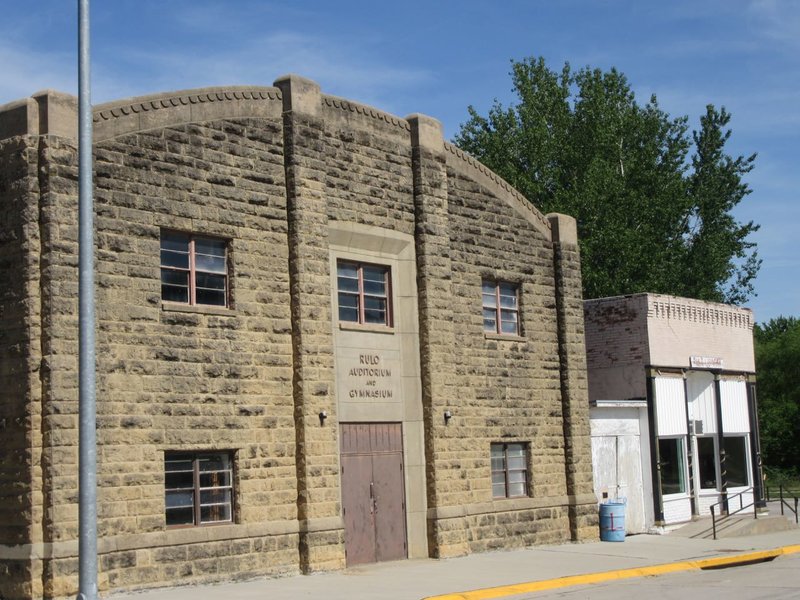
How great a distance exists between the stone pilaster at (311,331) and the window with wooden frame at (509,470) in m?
4.90

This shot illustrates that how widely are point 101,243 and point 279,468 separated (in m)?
4.99

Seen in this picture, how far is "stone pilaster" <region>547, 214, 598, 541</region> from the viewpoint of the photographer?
24609mm

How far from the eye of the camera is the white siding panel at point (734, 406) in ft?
97.6

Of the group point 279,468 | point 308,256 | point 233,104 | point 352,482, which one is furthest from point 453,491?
point 233,104

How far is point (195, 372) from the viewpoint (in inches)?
701

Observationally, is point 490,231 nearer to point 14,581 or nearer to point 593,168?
point 14,581

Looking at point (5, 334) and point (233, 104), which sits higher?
point (233, 104)

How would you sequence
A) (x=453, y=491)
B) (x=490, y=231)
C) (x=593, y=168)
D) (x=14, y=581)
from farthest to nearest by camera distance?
(x=593, y=168)
(x=490, y=231)
(x=453, y=491)
(x=14, y=581)

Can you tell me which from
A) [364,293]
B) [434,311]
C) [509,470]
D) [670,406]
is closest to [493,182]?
[434,311]

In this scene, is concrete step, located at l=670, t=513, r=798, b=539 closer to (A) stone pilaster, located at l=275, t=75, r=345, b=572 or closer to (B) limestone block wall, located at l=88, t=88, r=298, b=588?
(A) stone pilaster, located at l=275, t=75, r=345, b=572

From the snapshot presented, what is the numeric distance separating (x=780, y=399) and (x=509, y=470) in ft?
168

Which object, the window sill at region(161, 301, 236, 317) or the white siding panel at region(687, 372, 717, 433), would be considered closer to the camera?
the window sill at region(161, 301, 236, 317)

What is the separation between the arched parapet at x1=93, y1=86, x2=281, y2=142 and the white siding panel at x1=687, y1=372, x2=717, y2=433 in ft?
48.0

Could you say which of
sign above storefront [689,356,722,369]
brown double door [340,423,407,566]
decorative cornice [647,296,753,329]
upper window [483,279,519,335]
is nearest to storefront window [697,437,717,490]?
sign above storefront [689,356,722,369]
